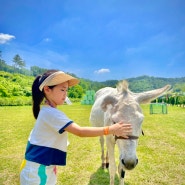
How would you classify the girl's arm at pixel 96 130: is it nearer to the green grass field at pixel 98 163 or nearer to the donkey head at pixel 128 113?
the donkey head at pixel 128 113

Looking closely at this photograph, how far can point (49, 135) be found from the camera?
2467 millimetres

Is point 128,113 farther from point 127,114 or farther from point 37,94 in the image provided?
point 37,94

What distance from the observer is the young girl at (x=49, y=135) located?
2344mm

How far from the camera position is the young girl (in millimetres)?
2344

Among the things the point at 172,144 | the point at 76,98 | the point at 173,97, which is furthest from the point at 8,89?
the point at 172,144

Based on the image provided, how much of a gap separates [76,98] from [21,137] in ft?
168

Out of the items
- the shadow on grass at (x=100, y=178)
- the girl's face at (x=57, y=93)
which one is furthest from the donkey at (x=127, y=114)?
the shadow on grass at (x=100, y=178)

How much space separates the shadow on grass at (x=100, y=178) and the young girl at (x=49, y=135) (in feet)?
9.52

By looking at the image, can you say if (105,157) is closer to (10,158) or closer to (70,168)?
(70,168)

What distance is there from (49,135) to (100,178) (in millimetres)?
3500

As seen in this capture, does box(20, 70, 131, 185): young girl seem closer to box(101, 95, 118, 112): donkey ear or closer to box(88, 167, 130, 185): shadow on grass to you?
box(101, 95, 118, 112): donkey ear

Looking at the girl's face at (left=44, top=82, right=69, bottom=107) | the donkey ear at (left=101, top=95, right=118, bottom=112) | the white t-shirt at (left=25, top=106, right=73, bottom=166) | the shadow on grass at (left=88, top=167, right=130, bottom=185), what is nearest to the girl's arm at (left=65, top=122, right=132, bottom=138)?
the white t-shirt at (left=25, top=106, right=73, bottom=166)

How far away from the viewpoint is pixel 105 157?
636 cm

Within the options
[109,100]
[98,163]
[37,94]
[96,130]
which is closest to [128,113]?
[109,100]
